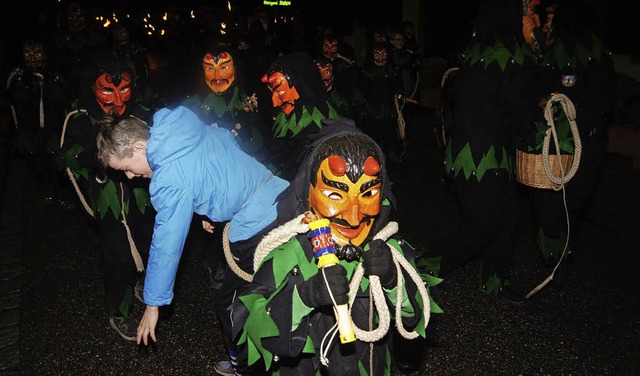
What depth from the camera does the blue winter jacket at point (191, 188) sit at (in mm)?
2574

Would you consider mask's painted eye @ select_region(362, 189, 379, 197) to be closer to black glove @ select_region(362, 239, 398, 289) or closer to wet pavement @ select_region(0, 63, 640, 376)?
black glove @ select_region(362, 239, 398, 289)

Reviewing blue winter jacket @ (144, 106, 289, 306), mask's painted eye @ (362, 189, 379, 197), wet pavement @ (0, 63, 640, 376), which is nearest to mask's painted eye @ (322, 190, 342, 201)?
mask's painted eye @ (362, 189, 379, 197)

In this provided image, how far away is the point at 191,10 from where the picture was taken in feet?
78.2

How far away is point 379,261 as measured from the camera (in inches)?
85.5

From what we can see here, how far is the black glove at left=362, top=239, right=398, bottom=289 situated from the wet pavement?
1.69m

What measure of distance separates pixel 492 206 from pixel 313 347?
85.8 inches

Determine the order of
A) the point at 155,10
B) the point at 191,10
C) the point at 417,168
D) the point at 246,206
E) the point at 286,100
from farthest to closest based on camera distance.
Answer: the point at 155,10 → the point at 191,10 → the point at 417,168 → the point at 286,100 → the point at 246,206

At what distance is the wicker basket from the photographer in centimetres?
388

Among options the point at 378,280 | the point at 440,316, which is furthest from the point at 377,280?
the point at 440,316

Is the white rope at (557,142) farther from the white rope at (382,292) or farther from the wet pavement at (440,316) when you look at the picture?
the white rope at (382,292)

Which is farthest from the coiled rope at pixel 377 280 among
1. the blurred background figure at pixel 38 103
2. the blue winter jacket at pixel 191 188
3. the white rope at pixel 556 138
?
the blurred background figure at pixel 38 103

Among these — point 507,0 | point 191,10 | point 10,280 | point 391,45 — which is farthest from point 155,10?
point 507,0

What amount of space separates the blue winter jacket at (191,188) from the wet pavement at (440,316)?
1.38 metres

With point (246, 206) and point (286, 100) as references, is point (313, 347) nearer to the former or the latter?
point (246, 206)
